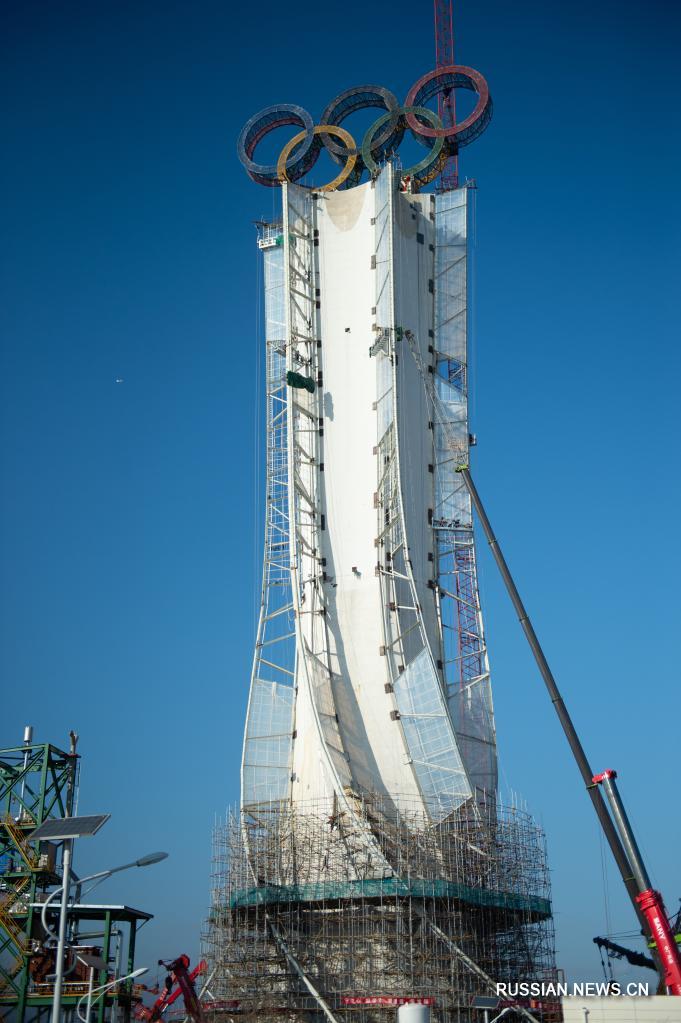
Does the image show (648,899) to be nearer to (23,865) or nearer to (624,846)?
(624,846)

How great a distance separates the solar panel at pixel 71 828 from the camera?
87.8 ft

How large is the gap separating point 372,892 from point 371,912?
1.20m

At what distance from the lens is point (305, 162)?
6831 cm

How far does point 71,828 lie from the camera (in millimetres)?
27516

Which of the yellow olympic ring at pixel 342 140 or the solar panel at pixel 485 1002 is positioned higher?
the yellow olympic ring at pixel 342 140

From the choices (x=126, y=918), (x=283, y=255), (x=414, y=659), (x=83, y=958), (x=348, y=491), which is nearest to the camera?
(x=83, y=958)

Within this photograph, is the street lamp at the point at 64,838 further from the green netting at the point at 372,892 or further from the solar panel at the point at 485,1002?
the solar panel at the point at 485,1002

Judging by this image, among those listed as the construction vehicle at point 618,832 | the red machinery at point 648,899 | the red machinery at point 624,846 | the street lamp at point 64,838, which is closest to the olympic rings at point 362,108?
the construction vehicle at point 618,832

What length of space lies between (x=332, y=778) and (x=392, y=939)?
24.9 ft

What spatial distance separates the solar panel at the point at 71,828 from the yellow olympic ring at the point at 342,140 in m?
47.6

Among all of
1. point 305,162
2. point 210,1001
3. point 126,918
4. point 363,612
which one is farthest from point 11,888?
point 305,162

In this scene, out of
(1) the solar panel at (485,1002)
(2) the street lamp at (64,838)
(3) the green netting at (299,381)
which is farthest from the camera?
(3) the green netting at (299,381)

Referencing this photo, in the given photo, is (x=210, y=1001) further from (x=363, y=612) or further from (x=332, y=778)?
(x=363, y=612)

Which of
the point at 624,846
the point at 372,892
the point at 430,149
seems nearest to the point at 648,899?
the point at 624,846
